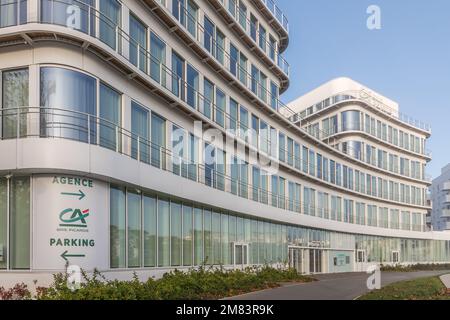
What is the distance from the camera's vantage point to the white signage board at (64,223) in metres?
18.8

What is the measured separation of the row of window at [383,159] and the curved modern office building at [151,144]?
11.0m

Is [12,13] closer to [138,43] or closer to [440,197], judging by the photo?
[138,43]

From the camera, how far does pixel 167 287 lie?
20.8m

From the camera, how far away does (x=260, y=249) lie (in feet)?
132

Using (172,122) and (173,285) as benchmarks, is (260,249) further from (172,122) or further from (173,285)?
(173,285)

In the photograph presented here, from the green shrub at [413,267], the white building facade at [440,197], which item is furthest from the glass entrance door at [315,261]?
the white building facade at [440,197]

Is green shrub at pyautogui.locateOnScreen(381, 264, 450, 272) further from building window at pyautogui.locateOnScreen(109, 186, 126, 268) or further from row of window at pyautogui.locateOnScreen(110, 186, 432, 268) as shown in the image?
building window at pyautogui.locateOnScreen(109, 186, 126, 268)

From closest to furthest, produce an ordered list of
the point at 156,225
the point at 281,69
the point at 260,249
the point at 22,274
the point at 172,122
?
the point at 22,274 → the point at 156,225 → the point at 172,122 → the point at 260,249 → the point at 281,69

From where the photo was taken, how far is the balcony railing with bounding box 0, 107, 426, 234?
19.5 meters

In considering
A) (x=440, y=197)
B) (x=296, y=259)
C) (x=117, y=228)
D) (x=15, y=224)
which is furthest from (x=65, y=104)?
(x=440, y=197)
